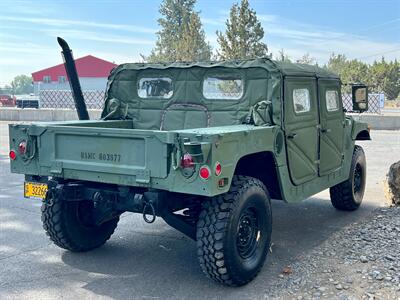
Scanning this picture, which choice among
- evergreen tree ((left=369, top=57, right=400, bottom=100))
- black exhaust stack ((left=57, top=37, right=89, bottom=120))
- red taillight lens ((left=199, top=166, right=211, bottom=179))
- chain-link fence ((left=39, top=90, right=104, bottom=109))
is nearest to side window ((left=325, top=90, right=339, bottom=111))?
red taillight lens ((left=199, top=166, right=211, bottom=179))

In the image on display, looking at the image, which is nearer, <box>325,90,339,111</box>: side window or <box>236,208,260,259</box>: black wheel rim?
<box>236,208,260,259</box>: black wheel rim

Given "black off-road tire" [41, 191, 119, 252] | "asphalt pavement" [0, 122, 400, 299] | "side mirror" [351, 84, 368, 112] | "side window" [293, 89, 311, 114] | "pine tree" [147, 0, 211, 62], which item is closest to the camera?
"asphalt pavement" [0, 122, 400, 299]

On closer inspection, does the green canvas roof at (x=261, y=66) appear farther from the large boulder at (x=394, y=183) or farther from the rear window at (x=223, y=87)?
the large boulder at (x=394, y=183)

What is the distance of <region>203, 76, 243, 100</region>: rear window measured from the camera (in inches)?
219

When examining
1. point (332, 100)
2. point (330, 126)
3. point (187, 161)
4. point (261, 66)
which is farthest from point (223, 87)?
point (187, 161)

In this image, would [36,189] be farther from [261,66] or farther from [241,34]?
[241,34]

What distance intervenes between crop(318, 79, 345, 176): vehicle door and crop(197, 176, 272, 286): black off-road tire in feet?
5.61

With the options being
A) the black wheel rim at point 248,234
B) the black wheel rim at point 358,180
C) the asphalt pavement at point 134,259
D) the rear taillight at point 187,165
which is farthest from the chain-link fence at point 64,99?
the rear taillight at point 187,165

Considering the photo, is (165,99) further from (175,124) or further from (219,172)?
(219,172)

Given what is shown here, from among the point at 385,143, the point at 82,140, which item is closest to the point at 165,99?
the point at 82,140

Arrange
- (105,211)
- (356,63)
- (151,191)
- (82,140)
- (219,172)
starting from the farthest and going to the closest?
(356,63), (105,211), (82,140), (151,191), (219,172)

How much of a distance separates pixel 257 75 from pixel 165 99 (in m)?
1.22

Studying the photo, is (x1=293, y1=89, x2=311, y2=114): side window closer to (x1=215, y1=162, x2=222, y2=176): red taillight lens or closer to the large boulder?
(x1=215, y1=162, x2=222, y2=176): red taillight lens

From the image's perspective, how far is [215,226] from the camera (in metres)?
4.14
